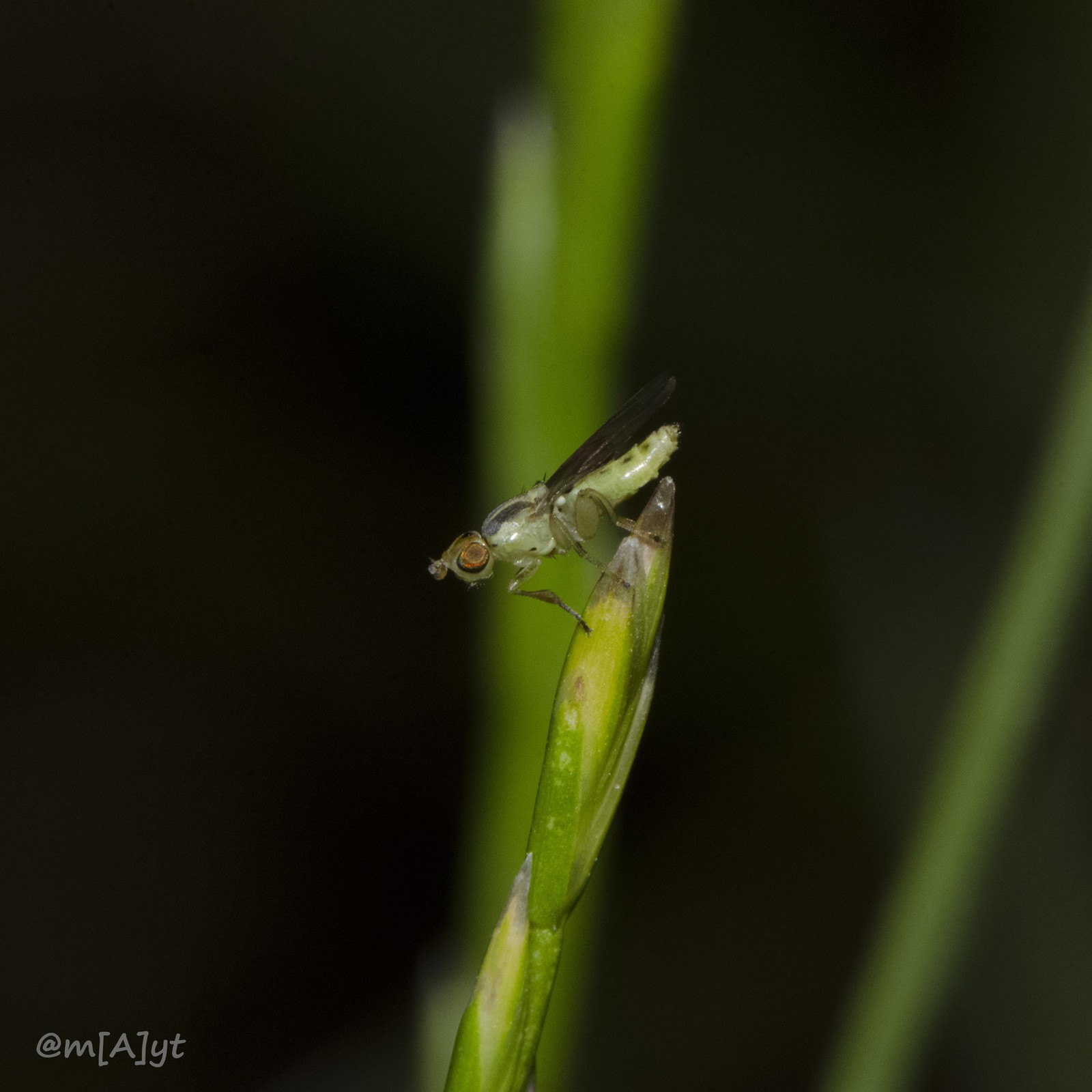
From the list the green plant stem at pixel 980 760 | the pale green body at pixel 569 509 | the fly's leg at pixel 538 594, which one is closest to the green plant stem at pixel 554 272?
the fly's leg at pixel 538 594

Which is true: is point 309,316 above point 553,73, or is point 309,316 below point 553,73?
above

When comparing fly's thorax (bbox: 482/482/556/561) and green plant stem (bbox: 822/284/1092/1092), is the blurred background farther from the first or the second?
green plant stem (bbox: 822/284/1092/1092)

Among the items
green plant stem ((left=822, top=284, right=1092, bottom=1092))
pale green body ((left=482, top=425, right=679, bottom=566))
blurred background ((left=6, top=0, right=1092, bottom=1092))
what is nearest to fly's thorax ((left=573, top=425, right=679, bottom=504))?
pale green body ((left=482, top=425, right=679, bottom=566))

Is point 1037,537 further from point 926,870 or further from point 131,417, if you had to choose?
point 131,417

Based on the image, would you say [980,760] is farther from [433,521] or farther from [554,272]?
[433,521]

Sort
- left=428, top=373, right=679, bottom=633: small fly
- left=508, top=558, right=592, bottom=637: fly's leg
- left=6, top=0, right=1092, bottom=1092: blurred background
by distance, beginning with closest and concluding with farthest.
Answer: left=508, top=558, right=592, bottom=637: fly's leg
left=428, top=373, right=679, bottom=633: small fly
left=6, top=0, right=1092, bottom=1092: blurred background

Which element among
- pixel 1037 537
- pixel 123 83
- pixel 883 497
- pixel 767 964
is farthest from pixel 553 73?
pixel 767 964
